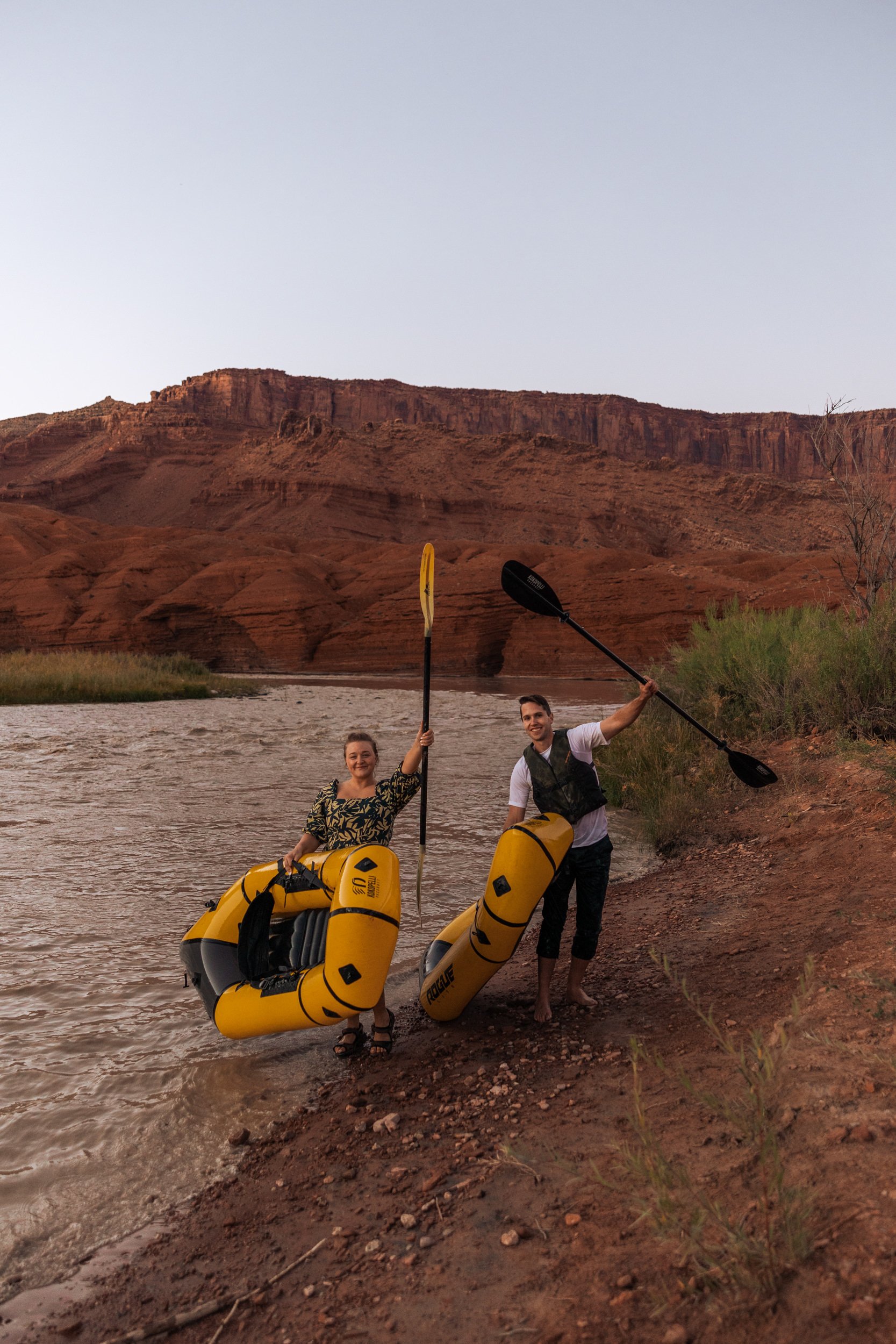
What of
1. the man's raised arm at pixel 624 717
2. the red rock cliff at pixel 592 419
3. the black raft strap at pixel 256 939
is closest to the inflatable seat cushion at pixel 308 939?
the black raft strap at pixel 256 939

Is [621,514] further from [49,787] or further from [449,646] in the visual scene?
[49,787]

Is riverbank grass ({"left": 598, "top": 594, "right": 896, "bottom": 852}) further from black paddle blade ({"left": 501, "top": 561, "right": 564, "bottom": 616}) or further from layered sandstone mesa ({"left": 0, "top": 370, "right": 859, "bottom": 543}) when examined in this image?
layered sandstone mesa ({"left": 0, "top": 370, "right": 859, "bottom": 543})

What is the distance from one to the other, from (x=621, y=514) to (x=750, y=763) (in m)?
61.9

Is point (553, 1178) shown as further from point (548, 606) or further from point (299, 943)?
point (548, 606)

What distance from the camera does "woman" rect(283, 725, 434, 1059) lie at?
409 centimetres

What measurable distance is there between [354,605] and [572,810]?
38.0 m

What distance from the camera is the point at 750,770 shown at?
5684mm

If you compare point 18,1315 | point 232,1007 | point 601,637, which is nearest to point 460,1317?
point 18,1315

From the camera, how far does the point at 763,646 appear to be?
9.70m

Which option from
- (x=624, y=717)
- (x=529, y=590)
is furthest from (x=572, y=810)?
(x=529, y=590)

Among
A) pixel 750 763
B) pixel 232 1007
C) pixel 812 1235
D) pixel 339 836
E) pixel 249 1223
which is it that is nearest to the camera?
pixel 812 1235

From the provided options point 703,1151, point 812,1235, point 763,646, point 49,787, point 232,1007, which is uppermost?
point 763,646

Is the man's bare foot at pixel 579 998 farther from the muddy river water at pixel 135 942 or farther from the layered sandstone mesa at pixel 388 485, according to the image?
the layered sandstone mesa at pixel 388 485

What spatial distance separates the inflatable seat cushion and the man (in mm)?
1037
